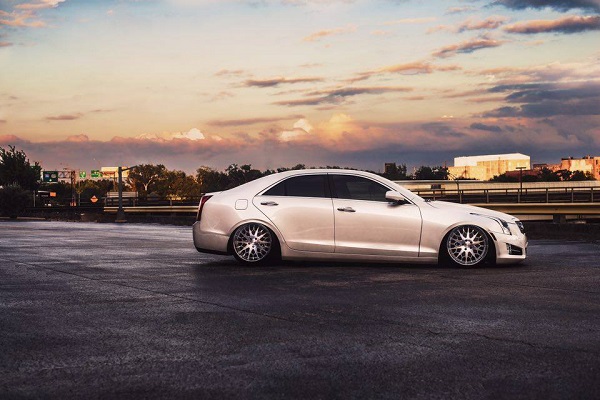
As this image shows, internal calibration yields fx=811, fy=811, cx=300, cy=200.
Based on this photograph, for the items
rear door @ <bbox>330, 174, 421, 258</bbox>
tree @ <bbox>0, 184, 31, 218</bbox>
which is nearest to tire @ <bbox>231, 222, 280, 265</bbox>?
rear door @ <bbox>330, 174, 421, 258</bbox>

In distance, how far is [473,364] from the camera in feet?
17.5

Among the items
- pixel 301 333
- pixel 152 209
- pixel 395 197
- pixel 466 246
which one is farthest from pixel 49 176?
pixel 301 333

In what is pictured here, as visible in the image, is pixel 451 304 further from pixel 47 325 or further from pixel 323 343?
pixel 47 325

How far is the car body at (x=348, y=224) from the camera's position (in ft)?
39.4

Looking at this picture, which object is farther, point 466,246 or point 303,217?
point 303,217

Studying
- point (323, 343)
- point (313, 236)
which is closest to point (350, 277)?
point (313, 236)

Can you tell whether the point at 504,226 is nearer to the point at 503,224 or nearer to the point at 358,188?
the point at 503,224

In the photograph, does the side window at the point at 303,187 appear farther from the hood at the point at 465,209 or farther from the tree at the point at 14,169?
the tree at the point at 14,169

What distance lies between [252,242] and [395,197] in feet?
7.50

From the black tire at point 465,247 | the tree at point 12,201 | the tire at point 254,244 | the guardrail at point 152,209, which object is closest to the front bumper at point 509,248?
the black tire at point 465,247

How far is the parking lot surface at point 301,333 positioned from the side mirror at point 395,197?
105 cm

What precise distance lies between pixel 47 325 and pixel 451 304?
3905 mm

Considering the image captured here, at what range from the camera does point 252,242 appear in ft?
40.7

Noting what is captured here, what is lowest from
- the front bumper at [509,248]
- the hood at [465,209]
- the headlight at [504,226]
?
the front bumper at [509,248]
